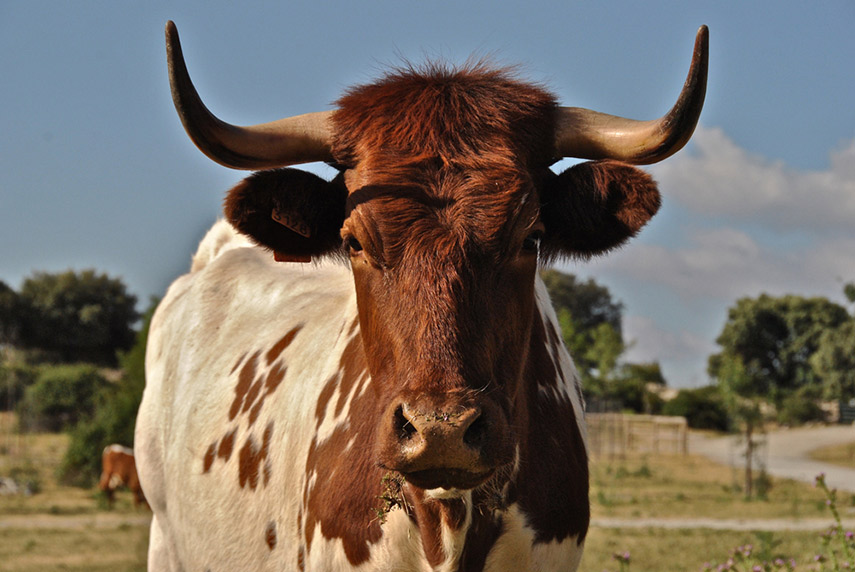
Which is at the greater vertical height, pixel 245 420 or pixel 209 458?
pixel 245 420

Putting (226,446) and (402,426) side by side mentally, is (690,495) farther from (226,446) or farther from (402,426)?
(402,426)

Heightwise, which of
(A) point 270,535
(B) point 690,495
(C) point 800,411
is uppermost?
(C) point 800,411

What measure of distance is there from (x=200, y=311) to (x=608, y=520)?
1274cm

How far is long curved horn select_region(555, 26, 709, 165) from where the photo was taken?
3.19 metres

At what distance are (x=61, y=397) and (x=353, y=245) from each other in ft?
141

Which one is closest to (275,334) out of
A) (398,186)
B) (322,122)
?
(322,122)

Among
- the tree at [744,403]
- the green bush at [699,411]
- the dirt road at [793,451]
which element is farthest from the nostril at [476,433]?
the green bush at [699,411]

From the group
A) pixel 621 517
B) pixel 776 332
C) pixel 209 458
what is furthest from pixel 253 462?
pixel 776 332

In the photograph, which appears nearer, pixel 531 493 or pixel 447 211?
pixel 447 211

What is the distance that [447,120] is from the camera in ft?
11.2

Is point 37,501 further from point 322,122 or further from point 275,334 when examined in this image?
point 322,122

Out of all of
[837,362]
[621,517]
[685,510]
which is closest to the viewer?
[621,517]

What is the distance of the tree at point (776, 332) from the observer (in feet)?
223

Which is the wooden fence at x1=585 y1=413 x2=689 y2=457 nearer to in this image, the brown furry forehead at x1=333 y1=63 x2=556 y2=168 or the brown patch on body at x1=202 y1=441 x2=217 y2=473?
the brown patch on body at x1=202 y1=441 x2=217 y2=473
